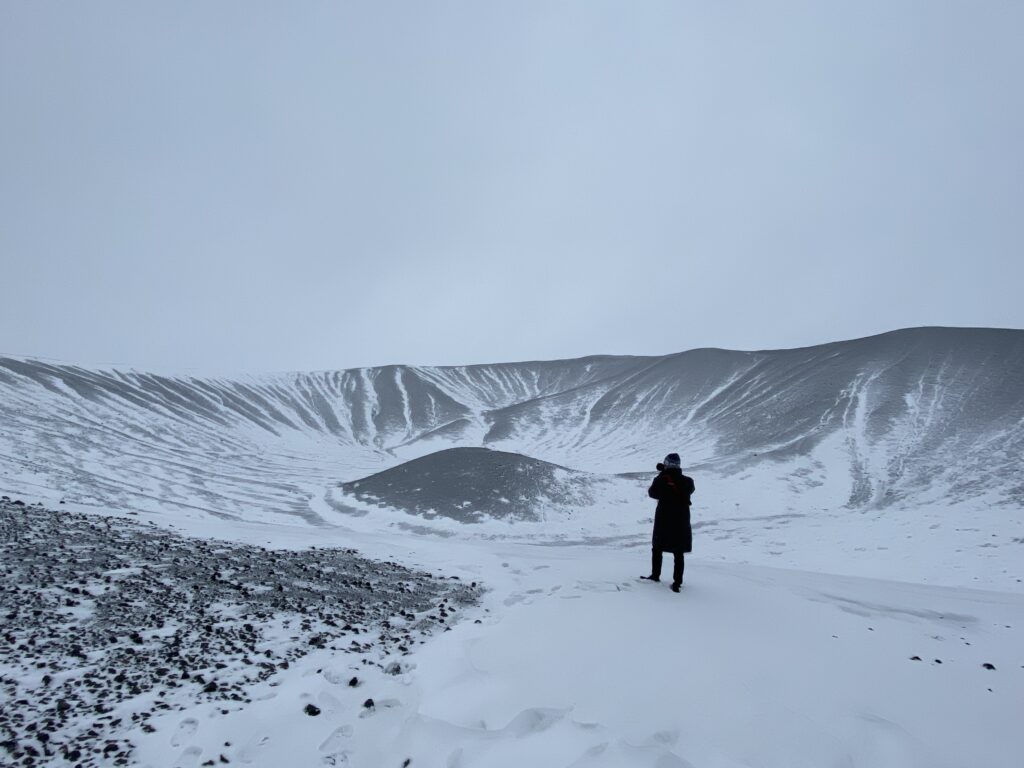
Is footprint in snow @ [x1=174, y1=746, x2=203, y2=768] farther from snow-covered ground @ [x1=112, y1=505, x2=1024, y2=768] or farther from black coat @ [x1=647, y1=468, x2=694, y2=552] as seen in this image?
black coat @ [x1=647, y1=468, x2=694, y2=552]

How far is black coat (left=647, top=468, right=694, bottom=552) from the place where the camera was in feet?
29.1

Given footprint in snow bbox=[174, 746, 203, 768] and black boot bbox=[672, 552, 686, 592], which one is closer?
footprint in snow bbox=[174, 746, 203, 768]

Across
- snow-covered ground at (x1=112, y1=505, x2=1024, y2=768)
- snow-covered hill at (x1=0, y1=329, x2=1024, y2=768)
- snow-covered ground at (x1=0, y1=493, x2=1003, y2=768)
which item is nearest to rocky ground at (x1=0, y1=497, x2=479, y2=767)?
snow-covered hill at (x1=0, y1=329, x2=1024, y2=768)

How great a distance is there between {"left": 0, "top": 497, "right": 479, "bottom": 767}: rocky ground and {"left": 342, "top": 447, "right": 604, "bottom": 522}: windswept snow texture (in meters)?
31.7

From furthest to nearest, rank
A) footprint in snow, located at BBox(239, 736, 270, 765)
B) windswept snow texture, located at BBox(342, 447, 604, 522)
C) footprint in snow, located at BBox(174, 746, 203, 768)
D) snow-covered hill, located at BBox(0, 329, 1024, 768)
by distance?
windswept snow texture, located at BBox(342, 447, 604, 522) → snow-covered hill, located at BBox(0, 329, 1024, 768) → footprint in snow, located at BBox(239, 736, 270, 765) → footprint in snow, located at BBox(174, 746, 203, 768)

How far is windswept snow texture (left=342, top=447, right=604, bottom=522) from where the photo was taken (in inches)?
1689

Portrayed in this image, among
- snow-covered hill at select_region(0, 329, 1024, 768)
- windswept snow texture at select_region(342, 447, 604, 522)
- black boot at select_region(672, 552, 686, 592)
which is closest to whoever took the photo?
snow-covered hill at select_region(0, 329, 1024, 768)

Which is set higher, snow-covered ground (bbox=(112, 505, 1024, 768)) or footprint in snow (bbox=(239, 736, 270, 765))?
snow-covered ground (bbox=(112, 505, 1024, 768))

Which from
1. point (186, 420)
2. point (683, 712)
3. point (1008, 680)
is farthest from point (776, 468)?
point (186, 420)

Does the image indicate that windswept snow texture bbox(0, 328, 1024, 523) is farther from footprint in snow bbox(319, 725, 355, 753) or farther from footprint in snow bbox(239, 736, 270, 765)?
footprint in snow bbox(319, 725, 355, 753)

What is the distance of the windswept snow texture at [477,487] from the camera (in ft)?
141

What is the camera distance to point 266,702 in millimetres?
4820

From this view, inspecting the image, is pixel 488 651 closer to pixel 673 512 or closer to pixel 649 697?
pixel 649 697

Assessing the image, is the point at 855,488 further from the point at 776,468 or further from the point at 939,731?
the point at 939,731
